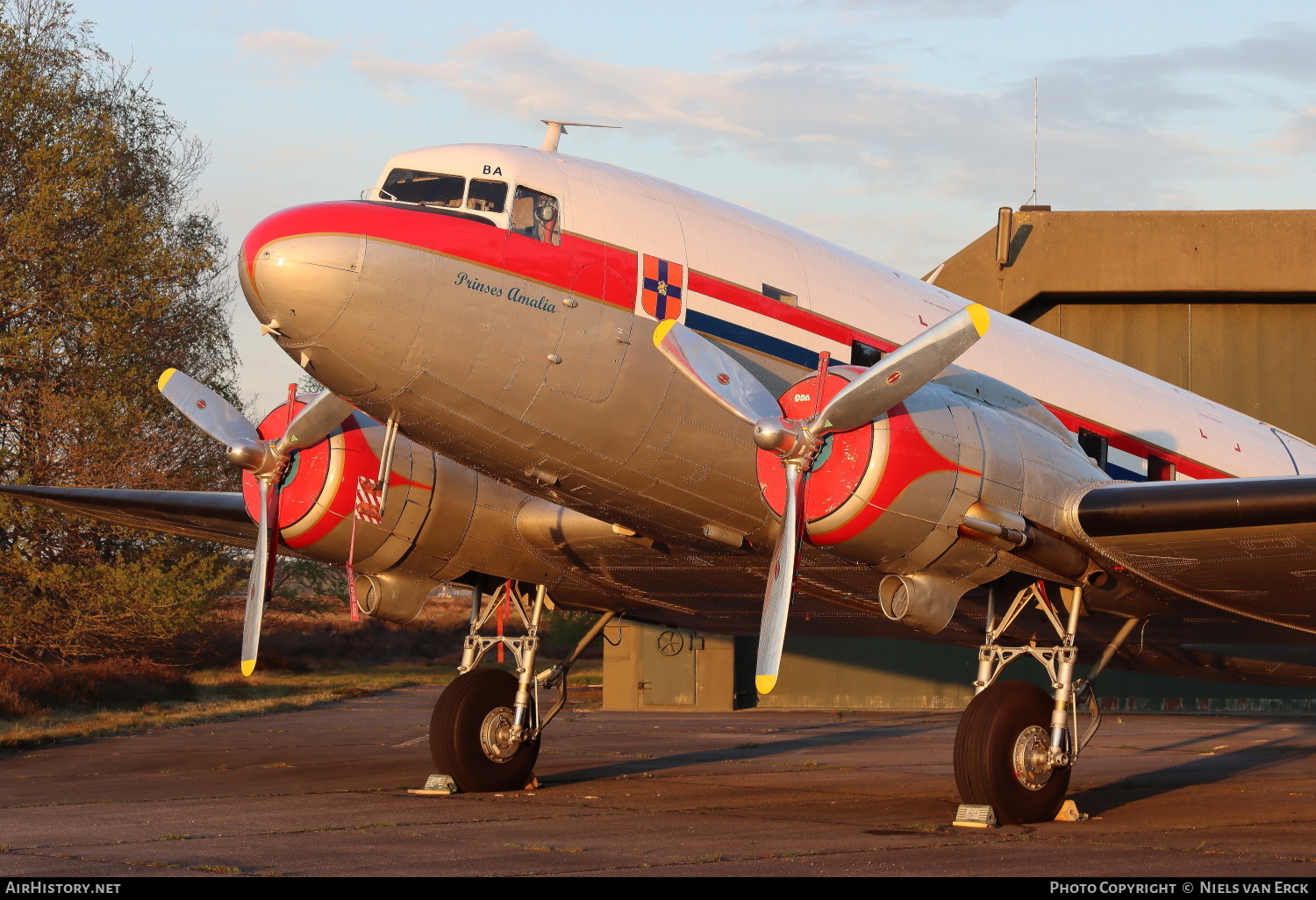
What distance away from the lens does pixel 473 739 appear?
42.0 ft

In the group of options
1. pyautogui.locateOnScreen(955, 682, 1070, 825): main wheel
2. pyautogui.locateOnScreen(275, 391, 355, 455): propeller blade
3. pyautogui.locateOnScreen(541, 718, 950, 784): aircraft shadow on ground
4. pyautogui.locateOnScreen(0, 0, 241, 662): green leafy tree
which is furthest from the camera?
pyautogui.locateOnScreen(0, 0, 241, 662): green leafy tree

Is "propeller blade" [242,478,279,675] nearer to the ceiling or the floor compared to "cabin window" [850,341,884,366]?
nearer to the floor

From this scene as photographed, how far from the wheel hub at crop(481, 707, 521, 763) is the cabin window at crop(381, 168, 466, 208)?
5.34m

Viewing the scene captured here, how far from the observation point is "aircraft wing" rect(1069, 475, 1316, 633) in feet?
31.8

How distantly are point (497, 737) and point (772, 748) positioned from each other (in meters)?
6.83

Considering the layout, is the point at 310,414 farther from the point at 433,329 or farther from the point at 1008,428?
the point at 1008,428

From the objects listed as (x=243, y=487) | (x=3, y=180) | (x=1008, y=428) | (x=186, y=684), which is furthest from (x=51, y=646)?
(x=1008, y=428)

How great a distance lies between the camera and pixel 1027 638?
13070 mm

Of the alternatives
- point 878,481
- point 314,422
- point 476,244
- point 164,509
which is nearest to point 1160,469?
point 878,481

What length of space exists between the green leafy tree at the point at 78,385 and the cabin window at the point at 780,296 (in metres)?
18.3

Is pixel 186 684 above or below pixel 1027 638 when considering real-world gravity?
below

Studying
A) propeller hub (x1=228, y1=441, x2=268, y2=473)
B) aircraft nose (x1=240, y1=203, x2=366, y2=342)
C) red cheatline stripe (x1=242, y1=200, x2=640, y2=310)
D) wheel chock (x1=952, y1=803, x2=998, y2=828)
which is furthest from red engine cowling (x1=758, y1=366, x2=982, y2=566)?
propeller hub (x1=228, y1=441, x2=268, y2=473)

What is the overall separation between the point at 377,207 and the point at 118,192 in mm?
26954

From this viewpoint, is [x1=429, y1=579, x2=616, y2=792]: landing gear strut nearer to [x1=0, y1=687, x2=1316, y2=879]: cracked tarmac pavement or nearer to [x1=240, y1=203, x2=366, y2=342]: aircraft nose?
[x1=0, y1=687, x2=1316, y2=879]: cracked tarmac pavement
